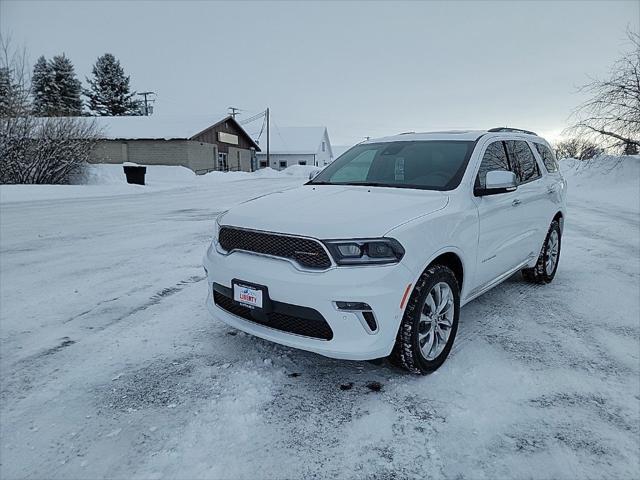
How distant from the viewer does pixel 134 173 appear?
2097cm

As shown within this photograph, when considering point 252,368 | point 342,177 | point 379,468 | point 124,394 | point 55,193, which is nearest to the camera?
point 379,468

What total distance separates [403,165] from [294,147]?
55.8 metres

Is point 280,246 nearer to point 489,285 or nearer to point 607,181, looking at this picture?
point 489,285

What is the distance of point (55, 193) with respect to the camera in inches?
591

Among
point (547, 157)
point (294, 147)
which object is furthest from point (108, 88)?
point (547, 157)

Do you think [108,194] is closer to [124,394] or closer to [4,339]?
[4,339]

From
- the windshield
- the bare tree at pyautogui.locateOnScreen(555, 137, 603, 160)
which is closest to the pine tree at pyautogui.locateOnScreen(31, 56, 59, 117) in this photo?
the bare tree at pyautogui.locateOnScreen(555, 137, 603, 160)

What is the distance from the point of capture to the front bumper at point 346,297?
257 centimetres

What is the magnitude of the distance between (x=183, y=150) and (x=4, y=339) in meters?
32.8

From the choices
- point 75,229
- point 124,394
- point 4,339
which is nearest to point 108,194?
point 75,229

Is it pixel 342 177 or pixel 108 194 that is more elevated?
pixel 342 177

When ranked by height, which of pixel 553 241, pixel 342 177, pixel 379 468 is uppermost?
pixel 342 177

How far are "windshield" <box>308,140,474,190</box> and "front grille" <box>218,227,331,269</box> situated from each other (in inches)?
51.4

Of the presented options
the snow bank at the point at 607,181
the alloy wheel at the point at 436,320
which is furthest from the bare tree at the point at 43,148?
the snow bank at the point at 607,181
